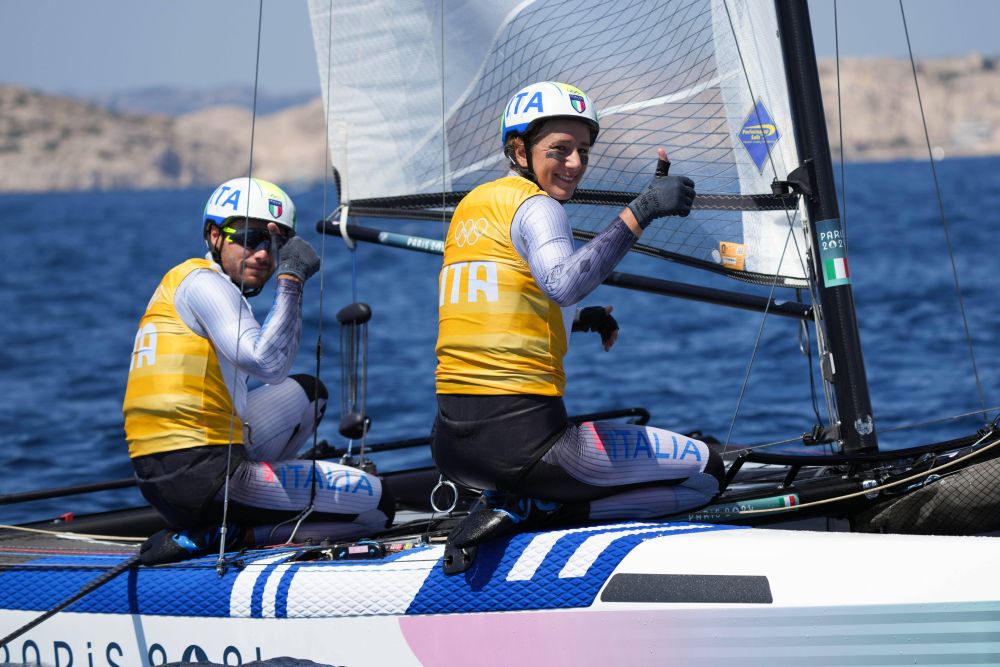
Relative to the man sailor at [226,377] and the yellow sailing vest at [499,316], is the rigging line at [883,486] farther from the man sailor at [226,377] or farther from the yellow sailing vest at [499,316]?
the man sailor at [226,377]

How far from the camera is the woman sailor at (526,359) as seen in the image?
147 inches

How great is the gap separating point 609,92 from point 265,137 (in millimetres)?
139809

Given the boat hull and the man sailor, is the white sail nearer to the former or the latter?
the man sailor

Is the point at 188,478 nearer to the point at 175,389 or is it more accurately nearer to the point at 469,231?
the point at 175,389

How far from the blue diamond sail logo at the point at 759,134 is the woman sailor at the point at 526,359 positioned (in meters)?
1.04

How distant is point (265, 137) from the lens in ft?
465

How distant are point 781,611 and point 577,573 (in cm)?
54

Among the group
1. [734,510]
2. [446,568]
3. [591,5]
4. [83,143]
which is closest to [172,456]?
[446,568]

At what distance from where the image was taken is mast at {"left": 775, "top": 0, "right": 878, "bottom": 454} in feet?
14.8

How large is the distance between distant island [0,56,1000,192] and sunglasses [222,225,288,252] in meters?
113

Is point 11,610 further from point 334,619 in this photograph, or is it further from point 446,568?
point 446,568

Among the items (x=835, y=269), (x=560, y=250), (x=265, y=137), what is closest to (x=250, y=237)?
(x=560, y=250)

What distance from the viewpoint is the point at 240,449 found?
4383mm

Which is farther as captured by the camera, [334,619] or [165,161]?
[165,161]
